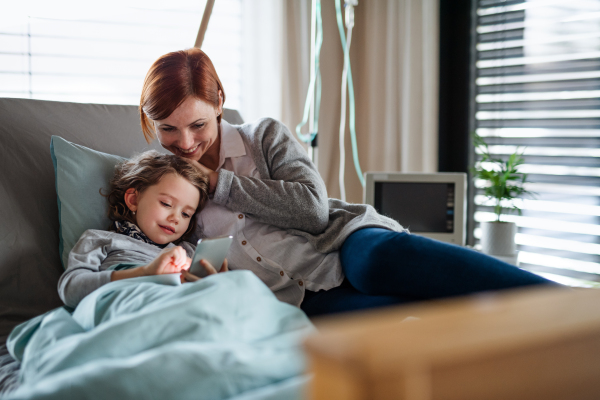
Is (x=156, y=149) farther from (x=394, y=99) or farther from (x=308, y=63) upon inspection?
(x=394, y=99)

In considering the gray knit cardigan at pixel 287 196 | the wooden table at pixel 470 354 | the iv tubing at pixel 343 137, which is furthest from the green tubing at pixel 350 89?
the wooden table at pixel 470 354

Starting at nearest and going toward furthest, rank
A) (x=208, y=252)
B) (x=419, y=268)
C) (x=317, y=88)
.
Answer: (x=208, y=252)
(x=419, y=268)
(x=317, y=88)

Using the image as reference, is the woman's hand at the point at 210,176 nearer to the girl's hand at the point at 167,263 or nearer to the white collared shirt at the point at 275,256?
the white collared shirt at the point at 275,256

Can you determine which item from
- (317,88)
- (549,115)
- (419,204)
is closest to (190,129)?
(419,204)

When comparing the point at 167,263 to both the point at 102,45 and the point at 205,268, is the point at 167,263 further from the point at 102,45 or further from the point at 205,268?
the point at 102,45

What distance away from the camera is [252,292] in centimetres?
78

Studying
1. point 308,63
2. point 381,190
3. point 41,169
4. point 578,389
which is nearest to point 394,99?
point 308,63

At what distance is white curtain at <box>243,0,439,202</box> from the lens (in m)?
2.44

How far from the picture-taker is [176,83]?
1.25m

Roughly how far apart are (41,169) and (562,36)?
6.63ft

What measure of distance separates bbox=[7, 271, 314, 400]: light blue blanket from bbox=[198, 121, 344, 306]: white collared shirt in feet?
1.22

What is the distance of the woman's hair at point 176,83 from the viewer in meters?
1.24

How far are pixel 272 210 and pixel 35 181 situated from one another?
0.60 m

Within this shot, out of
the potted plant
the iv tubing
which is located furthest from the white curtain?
the potted plant
